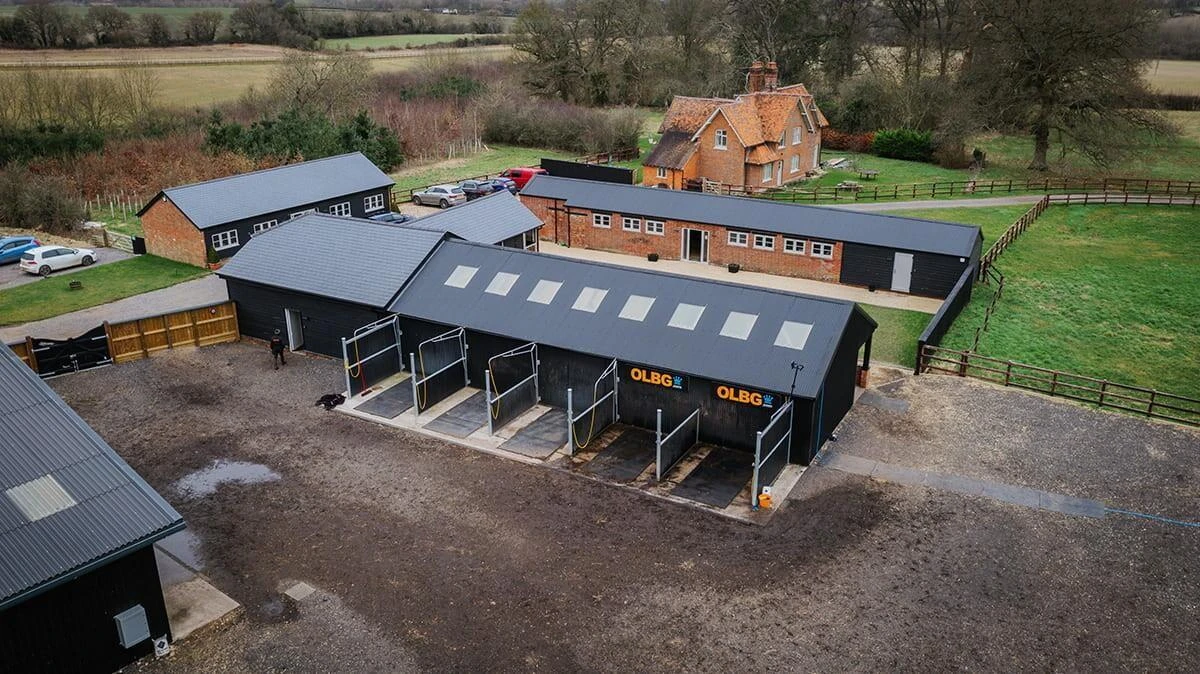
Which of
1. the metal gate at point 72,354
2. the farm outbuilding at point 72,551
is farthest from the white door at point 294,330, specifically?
the farm outbuilding at point 72,551

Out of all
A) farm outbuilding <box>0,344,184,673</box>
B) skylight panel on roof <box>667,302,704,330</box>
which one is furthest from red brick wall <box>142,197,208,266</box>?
skylight panel on roof <box>667,302,704,330</box>

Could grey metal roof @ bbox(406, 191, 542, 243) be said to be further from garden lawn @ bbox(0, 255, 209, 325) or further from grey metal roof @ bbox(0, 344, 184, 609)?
grey metal roof @ bbox(0, 344, 184, 609)

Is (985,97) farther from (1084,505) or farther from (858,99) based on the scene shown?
(1084,505)

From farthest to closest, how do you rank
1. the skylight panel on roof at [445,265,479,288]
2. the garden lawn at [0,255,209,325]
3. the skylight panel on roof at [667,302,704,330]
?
1. the garden lawn at [0,255,209,325]
2. the skylight panel on roof at [445,265,479,288]
3. the skylight panel on roof at [667,302,704,330]

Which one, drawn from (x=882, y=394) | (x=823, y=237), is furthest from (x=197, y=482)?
(x=823, y=237)

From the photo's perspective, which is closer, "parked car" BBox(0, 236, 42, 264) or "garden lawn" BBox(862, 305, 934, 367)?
"garden lawn" BBox(862, 305, 934, 367)

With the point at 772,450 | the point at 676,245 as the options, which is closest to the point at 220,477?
the point at 772,450
